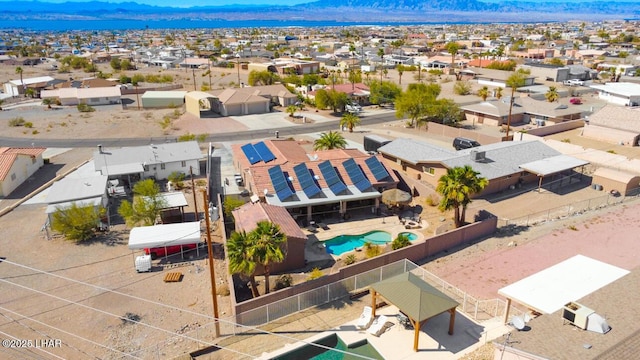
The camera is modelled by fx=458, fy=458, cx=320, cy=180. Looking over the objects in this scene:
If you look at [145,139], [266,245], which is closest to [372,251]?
[266,245]

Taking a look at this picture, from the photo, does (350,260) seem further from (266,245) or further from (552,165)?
(552,165)

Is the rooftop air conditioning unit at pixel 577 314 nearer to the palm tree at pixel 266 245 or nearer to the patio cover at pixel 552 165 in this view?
the palm tree at pixel 266 245

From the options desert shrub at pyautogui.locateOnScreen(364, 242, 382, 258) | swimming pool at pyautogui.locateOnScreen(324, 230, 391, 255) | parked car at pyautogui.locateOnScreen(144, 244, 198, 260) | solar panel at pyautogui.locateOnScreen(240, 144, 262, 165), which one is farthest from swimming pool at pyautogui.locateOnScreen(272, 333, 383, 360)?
solar panel at pyautogui.locateOnScreen(240, 144, 262, 165)

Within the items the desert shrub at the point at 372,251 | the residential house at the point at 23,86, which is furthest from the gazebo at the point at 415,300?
the residential house at the point at 23,86

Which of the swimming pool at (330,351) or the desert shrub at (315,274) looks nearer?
the swimming pool at (330,351)

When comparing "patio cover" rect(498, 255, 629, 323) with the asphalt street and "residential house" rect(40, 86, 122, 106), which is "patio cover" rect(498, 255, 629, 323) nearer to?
the asphalt street

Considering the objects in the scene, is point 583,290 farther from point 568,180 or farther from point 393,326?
point 568,180

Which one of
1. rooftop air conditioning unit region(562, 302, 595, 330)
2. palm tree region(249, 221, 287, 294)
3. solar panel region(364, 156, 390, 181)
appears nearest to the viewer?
rooftop air conditioning unit region(562, 302, 595, 330)
